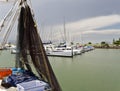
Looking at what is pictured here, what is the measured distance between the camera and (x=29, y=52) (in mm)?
5211

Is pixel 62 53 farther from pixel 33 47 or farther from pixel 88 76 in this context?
pixel 33 47

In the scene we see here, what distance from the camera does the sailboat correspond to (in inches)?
188

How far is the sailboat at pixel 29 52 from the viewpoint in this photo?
15.7ft

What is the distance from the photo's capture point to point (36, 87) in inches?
167

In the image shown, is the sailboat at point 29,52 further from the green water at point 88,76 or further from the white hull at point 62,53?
the white hull at point 62,53

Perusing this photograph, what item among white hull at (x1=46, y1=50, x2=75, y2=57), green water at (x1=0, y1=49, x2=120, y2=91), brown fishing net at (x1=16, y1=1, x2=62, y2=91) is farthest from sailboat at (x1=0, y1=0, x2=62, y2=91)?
white hull at (x1=46, y1=50, x2=75, y2=57)

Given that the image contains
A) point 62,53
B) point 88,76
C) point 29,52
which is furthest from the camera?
point 62,53

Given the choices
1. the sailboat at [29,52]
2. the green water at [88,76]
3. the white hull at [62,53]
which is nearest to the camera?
the sailboat at [29,52]

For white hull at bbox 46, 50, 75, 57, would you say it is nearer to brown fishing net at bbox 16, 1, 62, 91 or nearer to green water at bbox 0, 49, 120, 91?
green water at bbox 0, 49, 120, 91

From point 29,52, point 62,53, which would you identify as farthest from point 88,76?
point 62,53

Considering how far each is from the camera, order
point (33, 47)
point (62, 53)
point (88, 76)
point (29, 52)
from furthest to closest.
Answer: point (62, 53)
point (88, 76)
point (29, 52)
point (33, 47)

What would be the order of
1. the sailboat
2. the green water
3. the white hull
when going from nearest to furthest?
the sailboat → the green water → the white hull

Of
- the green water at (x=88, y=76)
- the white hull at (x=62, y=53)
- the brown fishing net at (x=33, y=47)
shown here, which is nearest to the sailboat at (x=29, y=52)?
the brown fishing net at (x=33, y=47)

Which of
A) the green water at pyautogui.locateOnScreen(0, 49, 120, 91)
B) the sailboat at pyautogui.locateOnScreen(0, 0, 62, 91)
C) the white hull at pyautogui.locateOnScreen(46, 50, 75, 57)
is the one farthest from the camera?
the white hull at pyautogui.locateOnScreen(46, 50, 75, 57)
